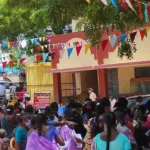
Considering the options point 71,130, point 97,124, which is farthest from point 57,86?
point 97,124

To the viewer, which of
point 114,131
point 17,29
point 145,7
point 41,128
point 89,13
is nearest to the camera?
point 114,131

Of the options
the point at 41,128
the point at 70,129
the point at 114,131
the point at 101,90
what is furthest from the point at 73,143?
the point at 101,90

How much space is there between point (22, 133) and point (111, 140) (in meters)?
2.48

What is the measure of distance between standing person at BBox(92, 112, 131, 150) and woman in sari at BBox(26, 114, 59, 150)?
1.24 m

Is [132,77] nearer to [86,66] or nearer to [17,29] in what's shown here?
[86,66]

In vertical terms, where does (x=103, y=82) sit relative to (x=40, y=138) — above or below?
above

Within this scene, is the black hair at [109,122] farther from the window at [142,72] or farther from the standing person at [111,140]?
the window at [142,72]

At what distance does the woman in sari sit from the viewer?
22.3 feet

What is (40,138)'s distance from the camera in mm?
6812

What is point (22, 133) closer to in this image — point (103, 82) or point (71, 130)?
point (71, 130)

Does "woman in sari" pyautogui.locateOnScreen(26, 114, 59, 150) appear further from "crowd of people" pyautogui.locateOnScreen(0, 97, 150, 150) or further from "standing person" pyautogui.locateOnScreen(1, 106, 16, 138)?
"standing person" pyautogui.locateOnScreen(1, 106, 16, 138)

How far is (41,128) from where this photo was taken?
22.4 feet

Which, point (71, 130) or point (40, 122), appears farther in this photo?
point (71, 130)

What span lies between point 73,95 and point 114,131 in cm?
1806
